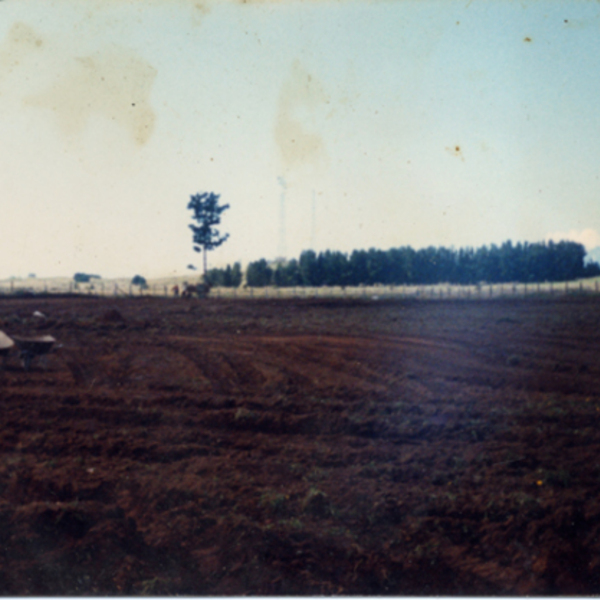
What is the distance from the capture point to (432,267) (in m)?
64.9

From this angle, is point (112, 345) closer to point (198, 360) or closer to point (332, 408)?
point (198, 360)

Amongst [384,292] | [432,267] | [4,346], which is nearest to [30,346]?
[4,346]

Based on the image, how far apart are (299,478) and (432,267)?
202 feet

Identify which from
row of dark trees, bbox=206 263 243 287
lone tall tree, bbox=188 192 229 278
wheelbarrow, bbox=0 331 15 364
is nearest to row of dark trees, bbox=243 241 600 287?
row of dark trees, bbox=206 263 243 287

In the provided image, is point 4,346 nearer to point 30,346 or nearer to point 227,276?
point 30,346

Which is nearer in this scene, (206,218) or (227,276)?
(206,218)

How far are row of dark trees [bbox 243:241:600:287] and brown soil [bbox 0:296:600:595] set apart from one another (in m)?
48.6

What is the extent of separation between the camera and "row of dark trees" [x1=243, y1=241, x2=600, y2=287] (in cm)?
5747

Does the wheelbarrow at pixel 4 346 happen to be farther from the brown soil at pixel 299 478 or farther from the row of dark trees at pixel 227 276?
the row of dark trees at pixel 227 276

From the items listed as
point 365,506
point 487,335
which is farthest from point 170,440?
point 487,335

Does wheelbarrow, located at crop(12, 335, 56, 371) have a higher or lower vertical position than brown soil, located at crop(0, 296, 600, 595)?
higher

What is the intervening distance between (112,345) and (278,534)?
1326 centimetres

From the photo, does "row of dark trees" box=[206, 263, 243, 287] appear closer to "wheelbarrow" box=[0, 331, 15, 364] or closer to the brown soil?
"wheelbarrow" box=[0, 331, 15, 364]

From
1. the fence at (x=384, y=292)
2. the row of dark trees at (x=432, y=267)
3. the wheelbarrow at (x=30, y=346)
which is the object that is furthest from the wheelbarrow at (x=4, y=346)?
the row of dark trees at (x=432, y=267)
